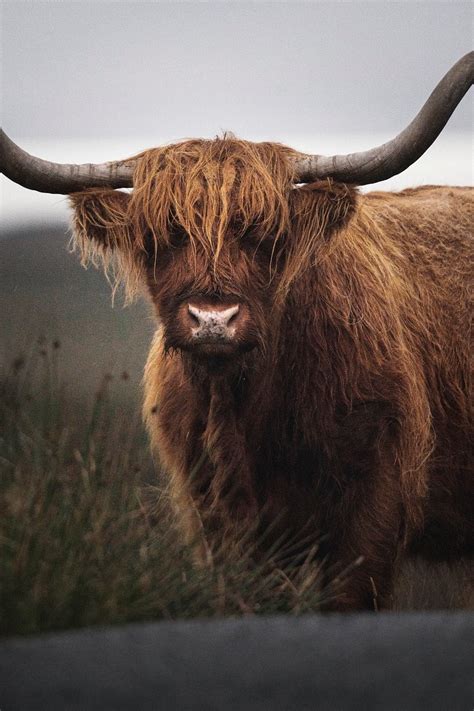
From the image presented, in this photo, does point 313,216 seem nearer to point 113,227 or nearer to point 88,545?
point 113,227

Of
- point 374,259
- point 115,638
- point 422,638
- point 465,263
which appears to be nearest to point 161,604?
point 115,638

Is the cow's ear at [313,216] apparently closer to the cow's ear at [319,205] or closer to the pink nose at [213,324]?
the cow's ear at [319,205]

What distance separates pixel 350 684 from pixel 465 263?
3.86 meters

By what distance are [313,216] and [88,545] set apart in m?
2.08

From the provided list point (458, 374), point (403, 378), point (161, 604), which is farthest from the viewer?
point (458, 374)

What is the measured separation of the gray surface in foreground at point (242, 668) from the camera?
3.02 metres

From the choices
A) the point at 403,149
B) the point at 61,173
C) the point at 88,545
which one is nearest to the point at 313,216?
the point at 403,149

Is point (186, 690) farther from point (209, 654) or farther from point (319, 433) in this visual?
point (319, 433)

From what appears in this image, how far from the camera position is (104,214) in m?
5.48

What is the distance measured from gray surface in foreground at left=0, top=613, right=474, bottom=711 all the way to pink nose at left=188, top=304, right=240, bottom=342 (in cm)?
148

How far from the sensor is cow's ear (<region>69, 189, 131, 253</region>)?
545 cm

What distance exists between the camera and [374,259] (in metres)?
6.00

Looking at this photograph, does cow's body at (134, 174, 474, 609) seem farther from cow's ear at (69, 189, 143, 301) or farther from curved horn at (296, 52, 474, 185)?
cow's ear at (69, 189, 143, 301)

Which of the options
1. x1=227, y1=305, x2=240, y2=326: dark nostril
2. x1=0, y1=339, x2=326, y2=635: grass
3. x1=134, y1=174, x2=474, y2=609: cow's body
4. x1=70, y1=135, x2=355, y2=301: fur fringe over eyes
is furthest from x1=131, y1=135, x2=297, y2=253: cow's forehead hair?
x1=0, y1=339, x2=326, y2=635: grass
